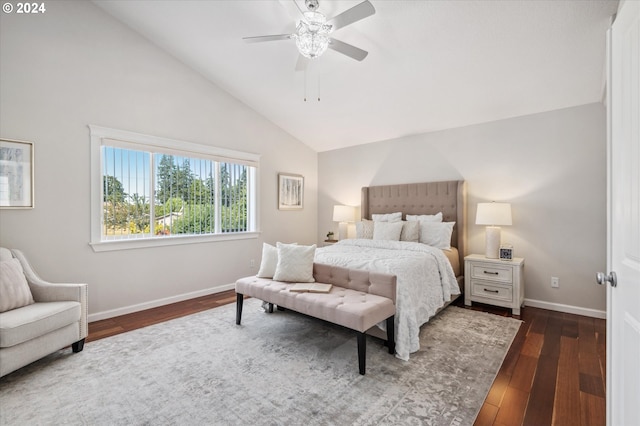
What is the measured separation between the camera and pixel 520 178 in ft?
12.1

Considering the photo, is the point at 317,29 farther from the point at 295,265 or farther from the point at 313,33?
the point at 295,265

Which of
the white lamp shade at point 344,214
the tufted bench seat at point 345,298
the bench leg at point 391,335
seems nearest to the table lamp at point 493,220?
the tufted bench seat at point 345,298

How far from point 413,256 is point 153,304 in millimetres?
3165

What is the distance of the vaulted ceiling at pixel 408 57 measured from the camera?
96.7 inches

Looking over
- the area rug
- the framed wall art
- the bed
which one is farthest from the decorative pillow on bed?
the framed wall art

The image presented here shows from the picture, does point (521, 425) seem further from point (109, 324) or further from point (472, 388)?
point (109, 324)

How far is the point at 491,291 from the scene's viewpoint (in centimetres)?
349

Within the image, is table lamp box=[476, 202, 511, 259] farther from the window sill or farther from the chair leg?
the chair leg

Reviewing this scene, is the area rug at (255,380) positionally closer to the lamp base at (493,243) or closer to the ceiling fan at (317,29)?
the lamp base at (493,243)

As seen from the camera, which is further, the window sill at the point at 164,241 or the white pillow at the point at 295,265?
the window sill at the point at 164,241

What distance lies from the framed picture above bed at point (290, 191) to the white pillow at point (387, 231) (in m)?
1.75

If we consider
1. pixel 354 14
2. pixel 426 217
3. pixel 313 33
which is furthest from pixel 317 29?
pixel 426 217

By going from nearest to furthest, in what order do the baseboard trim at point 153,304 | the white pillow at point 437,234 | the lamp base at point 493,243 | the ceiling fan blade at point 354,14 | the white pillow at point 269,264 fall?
the ceiling fan blade at point 354,14 < the white pillow at point 269,264 < the baseboard trim at point 153,304 < the lamp base at point 493,243 < the white pillow at point 437,234

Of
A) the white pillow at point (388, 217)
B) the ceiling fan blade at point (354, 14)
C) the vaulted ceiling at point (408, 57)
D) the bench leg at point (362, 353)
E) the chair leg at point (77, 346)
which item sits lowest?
the chair leg at point (77, 346)
